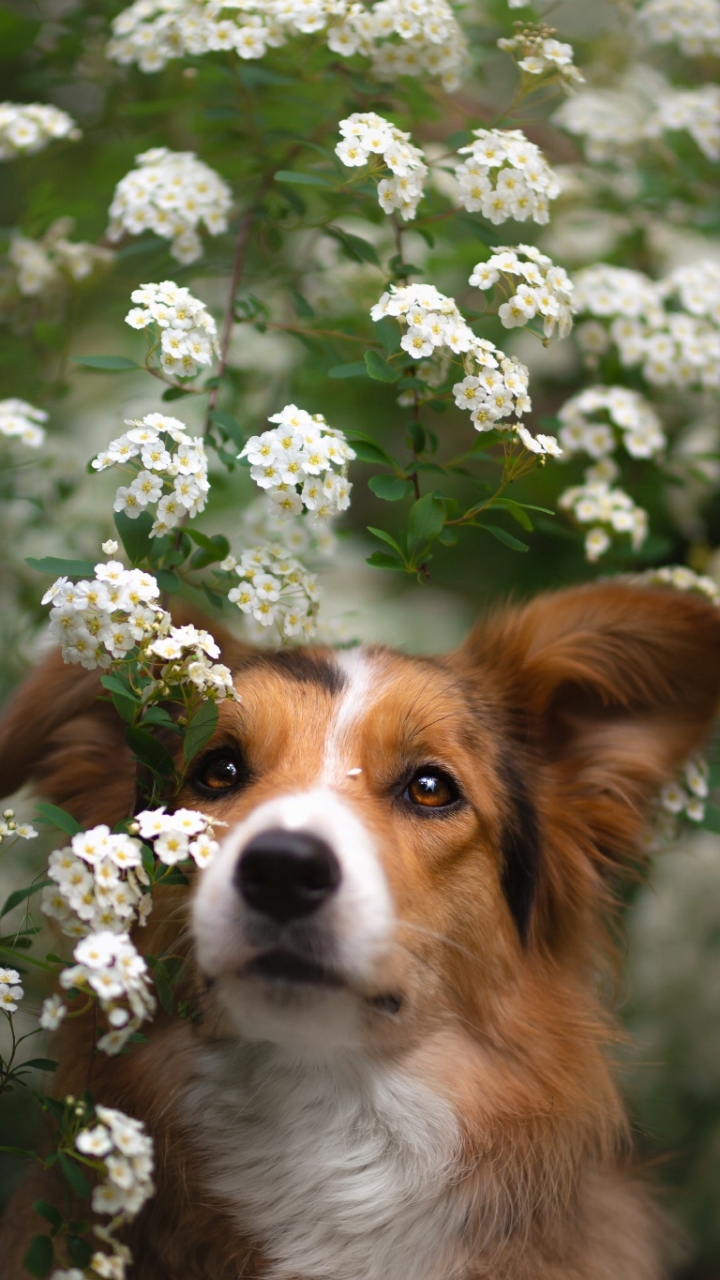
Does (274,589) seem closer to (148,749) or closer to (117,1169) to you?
(148,749)

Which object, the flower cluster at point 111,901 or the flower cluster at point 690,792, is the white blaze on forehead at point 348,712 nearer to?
the flower cluster at point 111,901

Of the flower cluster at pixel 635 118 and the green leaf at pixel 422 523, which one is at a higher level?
the flower cluster at pixel 635 118

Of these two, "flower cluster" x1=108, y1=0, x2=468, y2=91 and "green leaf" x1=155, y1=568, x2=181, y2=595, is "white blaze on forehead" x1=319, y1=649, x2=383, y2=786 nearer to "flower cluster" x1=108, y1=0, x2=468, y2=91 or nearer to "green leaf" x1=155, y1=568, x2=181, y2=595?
"green leaf" x1=155, y1=568, x2=181, y2=595

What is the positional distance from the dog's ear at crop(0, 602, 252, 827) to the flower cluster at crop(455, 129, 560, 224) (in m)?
1.05

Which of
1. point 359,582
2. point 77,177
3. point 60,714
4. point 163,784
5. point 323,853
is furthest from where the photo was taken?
point 359,582

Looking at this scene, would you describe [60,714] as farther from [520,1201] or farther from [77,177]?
[77,177]

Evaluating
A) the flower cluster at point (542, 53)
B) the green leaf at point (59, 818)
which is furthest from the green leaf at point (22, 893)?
the flower cluster at point (542, 53)

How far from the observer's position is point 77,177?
3.58 meters

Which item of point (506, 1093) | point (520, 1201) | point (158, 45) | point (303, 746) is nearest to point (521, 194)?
point (158, 45)

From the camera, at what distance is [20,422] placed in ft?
8.11

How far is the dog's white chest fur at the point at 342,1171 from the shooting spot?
83.1 inches

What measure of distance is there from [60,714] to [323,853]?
91 centimetres

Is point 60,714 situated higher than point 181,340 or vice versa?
point 181,340

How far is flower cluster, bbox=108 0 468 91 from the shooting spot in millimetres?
2229
